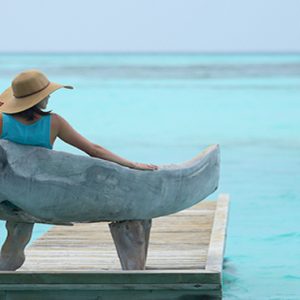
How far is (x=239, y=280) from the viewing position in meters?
8.66

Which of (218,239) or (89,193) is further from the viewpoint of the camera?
(218,239)

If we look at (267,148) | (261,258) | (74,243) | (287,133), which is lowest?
(287,133)

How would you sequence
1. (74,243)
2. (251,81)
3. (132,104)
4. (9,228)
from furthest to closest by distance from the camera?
(251,81) → (132,104) → (74,243) → (9,228)

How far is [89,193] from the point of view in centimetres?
529

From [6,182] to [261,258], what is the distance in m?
4.90

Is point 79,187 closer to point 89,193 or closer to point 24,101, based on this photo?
point 89,193

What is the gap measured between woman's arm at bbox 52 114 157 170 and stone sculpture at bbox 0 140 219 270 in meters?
0.05

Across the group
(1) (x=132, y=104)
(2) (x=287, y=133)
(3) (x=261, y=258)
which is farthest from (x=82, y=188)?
(1) (x=132, y=104)

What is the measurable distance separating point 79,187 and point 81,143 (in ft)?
0.72

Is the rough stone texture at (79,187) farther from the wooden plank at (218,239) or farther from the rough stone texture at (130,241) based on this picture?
the wooden plank at (218,239)

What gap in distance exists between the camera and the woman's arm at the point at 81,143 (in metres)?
5.28

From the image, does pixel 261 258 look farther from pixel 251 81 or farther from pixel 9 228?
pixel 251 81

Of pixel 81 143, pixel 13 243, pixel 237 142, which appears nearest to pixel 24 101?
pixel 81 143

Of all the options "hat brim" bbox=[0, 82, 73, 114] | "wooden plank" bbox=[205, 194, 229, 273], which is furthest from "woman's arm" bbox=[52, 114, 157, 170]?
"wooden plank" bbox=[205, 194, 229, 273]
